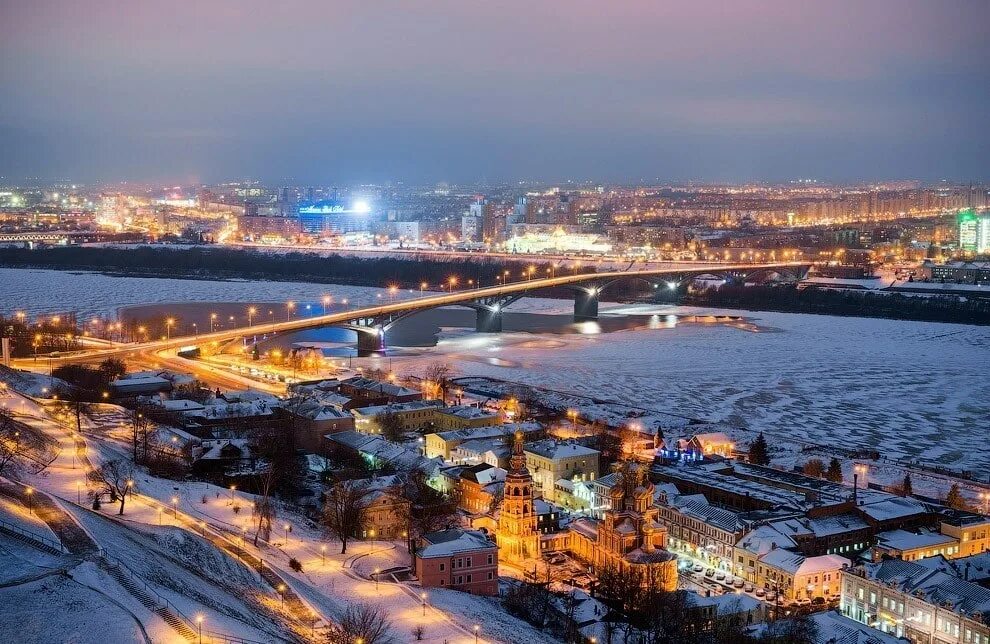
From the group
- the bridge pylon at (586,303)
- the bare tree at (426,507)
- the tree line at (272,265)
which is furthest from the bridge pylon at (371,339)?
the tree line at (272,265)

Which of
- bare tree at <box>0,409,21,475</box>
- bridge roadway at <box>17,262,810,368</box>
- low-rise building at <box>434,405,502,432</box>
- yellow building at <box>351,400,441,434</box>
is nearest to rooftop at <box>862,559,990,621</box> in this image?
low-rise building at <box>434,405,502,432</box>

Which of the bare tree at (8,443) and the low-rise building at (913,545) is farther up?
the bare tree at (8,443)

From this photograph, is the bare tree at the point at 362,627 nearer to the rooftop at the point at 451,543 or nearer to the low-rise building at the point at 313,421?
the rooftop at the point at 451,543

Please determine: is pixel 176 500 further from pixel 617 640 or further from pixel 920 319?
pixel 920 319

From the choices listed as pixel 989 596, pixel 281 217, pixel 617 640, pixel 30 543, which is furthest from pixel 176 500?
pixel 281 217

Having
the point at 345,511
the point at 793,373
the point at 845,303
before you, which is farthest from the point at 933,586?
the point at 845,303

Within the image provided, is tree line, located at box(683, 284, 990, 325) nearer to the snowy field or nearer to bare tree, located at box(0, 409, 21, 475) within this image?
the snowy field
